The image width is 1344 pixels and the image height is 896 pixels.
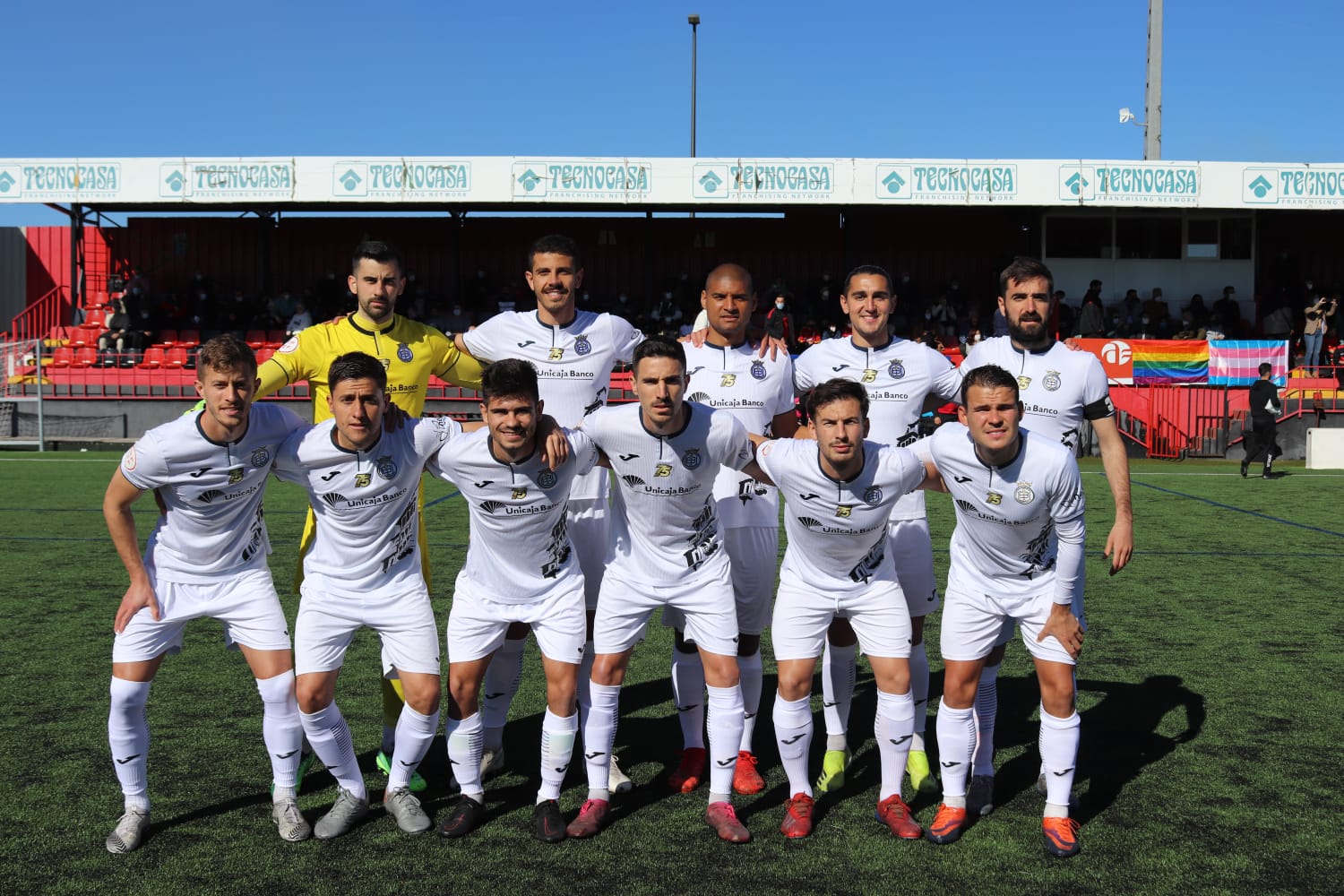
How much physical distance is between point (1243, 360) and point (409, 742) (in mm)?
23334

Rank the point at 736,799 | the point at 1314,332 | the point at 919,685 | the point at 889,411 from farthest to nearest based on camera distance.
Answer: the point at 1314,332 < the point at 889,411 < the point at 919,685 < the point at 736,799

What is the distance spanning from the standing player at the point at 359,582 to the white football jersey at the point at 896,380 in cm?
196

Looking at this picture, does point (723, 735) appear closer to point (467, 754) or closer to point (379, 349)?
point (467, 754)

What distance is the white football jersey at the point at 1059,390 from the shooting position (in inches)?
192

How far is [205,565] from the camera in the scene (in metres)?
4.36

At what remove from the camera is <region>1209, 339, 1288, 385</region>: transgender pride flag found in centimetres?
2350

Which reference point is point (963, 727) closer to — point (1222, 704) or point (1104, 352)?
point (1222, 704)

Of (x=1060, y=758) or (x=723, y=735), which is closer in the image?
(x=1060, y=758)

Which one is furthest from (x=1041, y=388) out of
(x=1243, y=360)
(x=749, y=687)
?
(x=1243, y=360)

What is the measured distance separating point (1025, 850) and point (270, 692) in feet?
9.44

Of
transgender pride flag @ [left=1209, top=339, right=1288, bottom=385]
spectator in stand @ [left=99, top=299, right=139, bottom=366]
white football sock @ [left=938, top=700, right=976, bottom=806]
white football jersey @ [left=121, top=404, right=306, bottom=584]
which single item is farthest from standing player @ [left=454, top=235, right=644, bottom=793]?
spectator in stand @ [left=99, top=299, right=139, bottom=366]

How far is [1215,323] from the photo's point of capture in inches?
1087

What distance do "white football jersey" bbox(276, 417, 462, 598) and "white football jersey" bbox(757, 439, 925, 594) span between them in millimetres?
1369

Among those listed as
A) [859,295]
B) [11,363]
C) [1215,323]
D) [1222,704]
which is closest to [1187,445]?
[1215,323]
